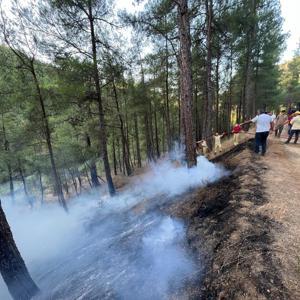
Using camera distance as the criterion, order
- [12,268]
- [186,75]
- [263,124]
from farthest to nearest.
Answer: [263,124] < [186,75] < [12,268]

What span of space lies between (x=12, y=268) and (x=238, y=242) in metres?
4.64

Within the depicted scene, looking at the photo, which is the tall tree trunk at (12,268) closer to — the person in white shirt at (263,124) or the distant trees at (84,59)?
the distant trees at (84,59)

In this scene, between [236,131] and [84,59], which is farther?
[236,131]

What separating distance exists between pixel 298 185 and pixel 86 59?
9508 mm

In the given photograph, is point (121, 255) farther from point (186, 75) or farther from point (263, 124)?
point (263, 124)

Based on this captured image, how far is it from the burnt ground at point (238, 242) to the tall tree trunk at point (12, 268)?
3620 mm

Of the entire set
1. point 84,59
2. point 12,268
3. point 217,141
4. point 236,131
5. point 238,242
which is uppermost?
point 84,59

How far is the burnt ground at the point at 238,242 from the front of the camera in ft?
9.11

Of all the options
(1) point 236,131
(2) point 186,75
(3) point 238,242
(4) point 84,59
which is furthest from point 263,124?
(4) point 84,59

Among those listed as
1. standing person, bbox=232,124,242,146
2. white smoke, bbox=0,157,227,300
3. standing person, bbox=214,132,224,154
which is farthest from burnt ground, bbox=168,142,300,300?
standing person, bbox=232,124,242,146

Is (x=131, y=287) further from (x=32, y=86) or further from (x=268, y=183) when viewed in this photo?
(x=32, y=86)

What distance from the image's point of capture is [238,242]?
11.8 ft

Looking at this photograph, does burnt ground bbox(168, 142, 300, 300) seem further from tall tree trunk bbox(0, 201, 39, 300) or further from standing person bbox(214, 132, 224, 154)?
standing person bbox(214, 132, 224, 154)

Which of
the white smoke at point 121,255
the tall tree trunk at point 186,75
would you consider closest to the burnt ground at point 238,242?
the white smoke at point 121,255
